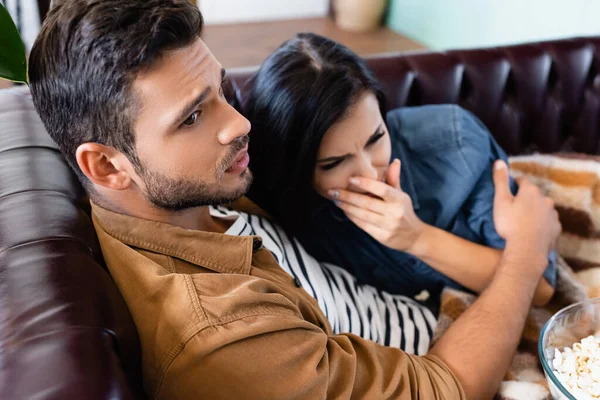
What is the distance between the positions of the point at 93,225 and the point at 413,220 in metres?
0.68

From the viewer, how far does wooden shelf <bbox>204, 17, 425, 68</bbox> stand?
409 centimetres

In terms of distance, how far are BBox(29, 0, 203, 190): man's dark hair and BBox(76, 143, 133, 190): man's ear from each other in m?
0.01

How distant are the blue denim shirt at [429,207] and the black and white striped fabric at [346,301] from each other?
0.27 feet

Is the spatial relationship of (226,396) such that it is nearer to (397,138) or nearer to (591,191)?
(397,138)

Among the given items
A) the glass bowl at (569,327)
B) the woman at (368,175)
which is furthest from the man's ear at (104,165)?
the glass bowl at (569,327)

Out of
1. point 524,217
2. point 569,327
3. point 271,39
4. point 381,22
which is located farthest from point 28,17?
point 569,327

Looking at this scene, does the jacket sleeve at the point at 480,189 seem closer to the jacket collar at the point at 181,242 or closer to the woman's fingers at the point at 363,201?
the woman's fingers at the point at 363,201

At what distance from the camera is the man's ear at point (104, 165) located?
3.00ft

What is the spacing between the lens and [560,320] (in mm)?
1131

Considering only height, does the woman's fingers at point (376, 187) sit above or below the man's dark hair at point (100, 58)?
below

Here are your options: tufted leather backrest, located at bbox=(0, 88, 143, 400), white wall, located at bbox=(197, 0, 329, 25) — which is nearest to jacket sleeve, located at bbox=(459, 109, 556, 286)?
tufted leather backrest, located at bbox=(0, 88, 143, 400)

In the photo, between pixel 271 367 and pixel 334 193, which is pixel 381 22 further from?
pixel 271 367

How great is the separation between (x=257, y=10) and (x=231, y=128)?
4.17m

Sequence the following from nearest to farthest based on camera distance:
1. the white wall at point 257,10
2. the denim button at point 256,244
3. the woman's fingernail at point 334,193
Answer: the denim button at point 256,244
the woman's fingernail at point 334,193
the white wall at point 257,10
